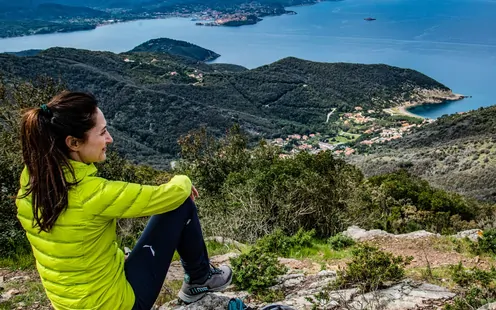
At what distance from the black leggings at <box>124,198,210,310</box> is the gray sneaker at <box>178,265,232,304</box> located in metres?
0.41

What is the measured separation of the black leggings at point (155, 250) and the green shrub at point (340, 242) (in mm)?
2697

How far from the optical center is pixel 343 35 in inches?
4747

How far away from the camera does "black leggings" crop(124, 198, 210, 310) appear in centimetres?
206

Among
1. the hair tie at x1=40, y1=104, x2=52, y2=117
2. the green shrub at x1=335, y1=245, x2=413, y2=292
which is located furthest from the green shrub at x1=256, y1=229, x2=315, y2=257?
the hair tie at x1=40, y1=104, x2=52, y2=117

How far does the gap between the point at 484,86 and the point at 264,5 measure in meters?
120

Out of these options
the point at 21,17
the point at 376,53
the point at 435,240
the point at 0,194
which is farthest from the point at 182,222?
the point at 21,17

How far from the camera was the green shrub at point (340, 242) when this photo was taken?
4.54 metres

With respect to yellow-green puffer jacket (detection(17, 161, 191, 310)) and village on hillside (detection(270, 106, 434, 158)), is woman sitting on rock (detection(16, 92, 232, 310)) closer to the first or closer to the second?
yellow-green puffer jacket (detection(17, 161, 191, 310))

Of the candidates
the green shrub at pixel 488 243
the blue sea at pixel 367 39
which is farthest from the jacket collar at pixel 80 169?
the blue sea at pixel 367 39

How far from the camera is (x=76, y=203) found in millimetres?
1653

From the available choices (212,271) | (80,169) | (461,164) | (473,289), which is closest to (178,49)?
(461,164)

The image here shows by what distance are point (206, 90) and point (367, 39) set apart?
64.5 m

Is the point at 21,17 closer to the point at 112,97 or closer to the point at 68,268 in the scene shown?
the point at 112,97

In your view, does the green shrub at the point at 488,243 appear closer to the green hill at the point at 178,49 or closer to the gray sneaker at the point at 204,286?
the gray sneaker at the point at 204,286
